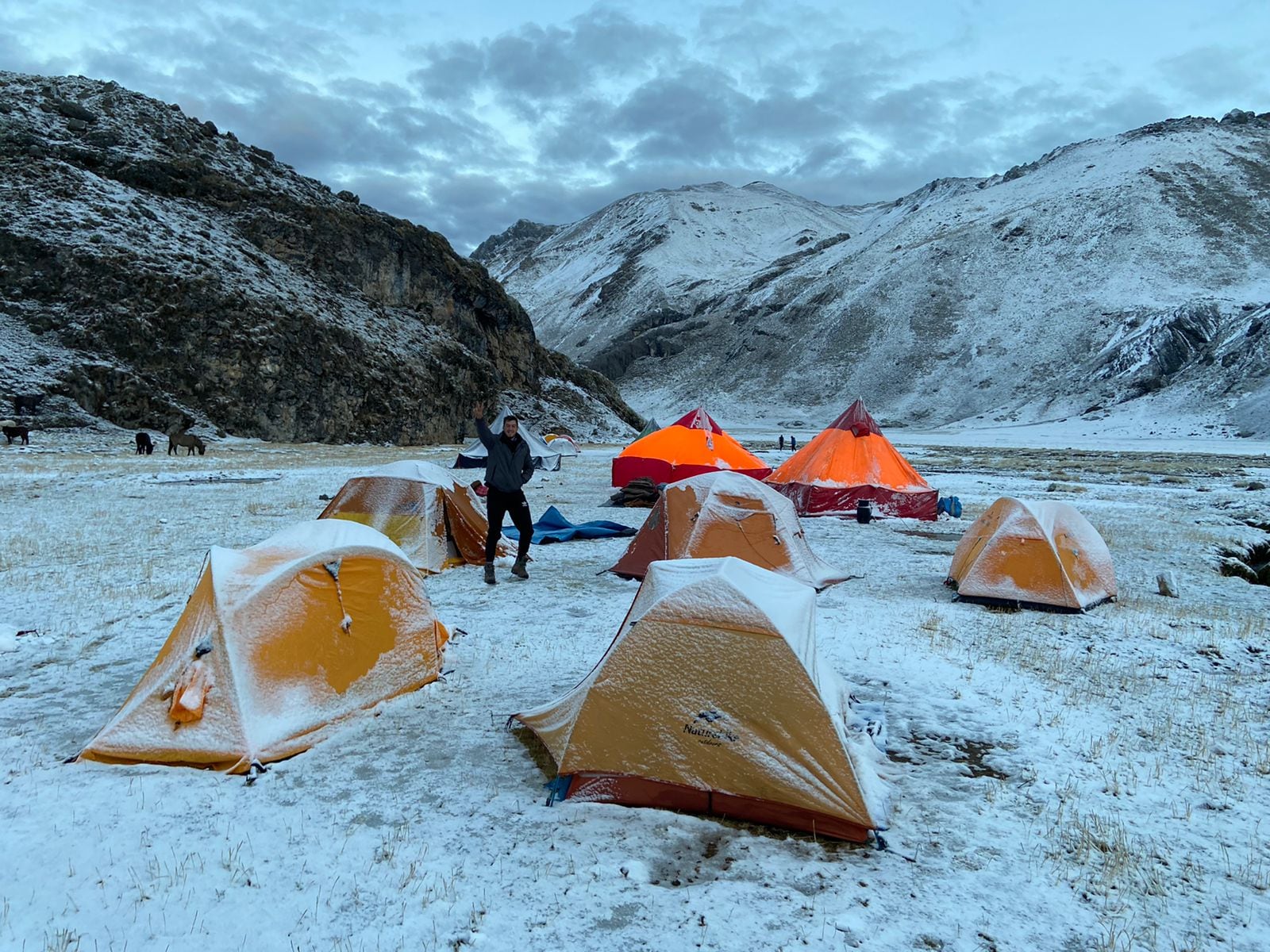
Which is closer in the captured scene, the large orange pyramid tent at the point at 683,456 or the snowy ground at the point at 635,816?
the snowy ground at the point at 635,816

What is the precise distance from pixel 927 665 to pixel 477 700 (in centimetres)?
438

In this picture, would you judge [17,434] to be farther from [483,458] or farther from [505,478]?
[505,478]

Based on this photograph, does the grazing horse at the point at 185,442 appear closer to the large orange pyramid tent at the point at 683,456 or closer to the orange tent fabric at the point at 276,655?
the large orange pyramid tent at the point at 683,456

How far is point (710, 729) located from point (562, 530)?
411 inches

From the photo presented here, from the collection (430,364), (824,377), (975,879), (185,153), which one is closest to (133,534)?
(975,879)

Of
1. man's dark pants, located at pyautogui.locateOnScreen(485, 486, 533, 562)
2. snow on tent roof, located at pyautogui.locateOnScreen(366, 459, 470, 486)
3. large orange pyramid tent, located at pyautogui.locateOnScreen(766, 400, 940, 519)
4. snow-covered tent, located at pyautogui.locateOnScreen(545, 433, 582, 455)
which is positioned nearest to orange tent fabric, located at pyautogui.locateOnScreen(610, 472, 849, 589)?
man's dark pants, located at pyautogui.locateOnScreen(485, 486, 533, 562)

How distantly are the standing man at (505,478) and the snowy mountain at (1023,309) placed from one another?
7260 cm

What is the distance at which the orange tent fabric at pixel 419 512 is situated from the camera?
11.3 m

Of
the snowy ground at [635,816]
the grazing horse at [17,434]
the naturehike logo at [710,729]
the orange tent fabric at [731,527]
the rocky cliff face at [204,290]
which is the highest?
the rocky cliff face at [204,290]

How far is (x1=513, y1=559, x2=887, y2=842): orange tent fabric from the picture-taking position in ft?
15.6

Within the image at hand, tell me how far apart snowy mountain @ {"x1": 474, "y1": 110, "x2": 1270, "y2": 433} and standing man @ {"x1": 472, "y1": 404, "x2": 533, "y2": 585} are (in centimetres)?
7260

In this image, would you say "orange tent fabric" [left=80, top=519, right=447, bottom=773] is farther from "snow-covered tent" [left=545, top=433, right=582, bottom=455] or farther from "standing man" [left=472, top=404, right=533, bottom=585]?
"snow-covered tent" [left=545, top=433, right=582, bottom=455]

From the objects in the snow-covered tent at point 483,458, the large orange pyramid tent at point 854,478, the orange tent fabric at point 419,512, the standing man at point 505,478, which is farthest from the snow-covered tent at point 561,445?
the standing man at point 505,478

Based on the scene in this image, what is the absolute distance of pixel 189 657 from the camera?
17.9 feet
